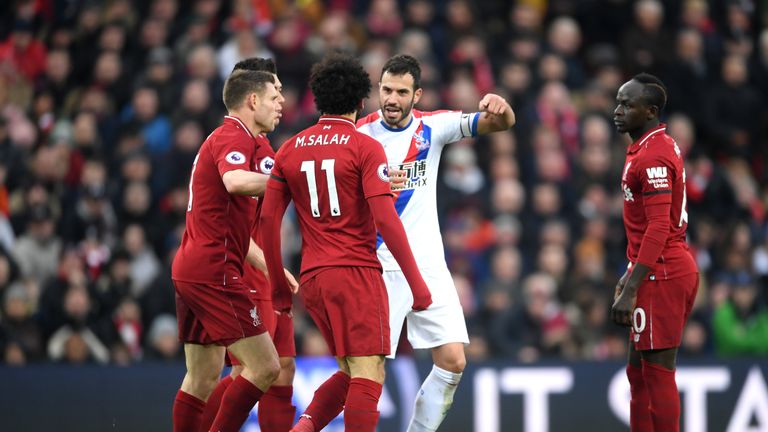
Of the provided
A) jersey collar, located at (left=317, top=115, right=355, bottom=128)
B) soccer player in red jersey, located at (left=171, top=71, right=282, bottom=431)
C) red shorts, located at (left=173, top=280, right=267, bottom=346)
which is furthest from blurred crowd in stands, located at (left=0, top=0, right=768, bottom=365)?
jersey collar, located at (left=317, top=115, right=355, bottom=128)

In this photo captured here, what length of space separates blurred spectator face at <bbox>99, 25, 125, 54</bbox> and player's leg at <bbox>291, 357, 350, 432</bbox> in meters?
7.30

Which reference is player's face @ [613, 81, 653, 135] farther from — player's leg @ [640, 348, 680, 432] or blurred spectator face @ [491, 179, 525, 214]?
blurred spectator face @ [491, 179, 525, 214]

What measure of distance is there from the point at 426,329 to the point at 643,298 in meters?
1.35

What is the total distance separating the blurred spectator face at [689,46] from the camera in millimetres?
15078

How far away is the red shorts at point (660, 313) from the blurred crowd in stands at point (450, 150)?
4.32m

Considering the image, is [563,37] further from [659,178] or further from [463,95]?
[659,178]

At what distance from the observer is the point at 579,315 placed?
12523 millimetres

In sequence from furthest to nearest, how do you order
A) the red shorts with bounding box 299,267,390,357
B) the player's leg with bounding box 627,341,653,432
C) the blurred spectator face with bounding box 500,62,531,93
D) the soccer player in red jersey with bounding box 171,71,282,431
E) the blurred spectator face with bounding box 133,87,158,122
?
the blurred spectator face with bounding box 500,62,531,93, the blurred spectator face with bounding box 133,87,158,122, the player's leg with bounding box 627,341,653,432, the soccer player in red jersey with bounding box 171,71,282,431, the red shorts with bounding box 299,267,390,357

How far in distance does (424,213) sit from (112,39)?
6893 millimetres

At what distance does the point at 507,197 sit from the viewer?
43.3 ft

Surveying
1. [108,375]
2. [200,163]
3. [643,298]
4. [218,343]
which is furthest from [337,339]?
[108,375]

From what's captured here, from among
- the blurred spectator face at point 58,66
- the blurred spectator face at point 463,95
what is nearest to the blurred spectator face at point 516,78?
the blurred spectator face at point 463,95

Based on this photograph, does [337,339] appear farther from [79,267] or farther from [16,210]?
[16,210]

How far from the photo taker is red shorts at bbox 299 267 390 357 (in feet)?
23.1
